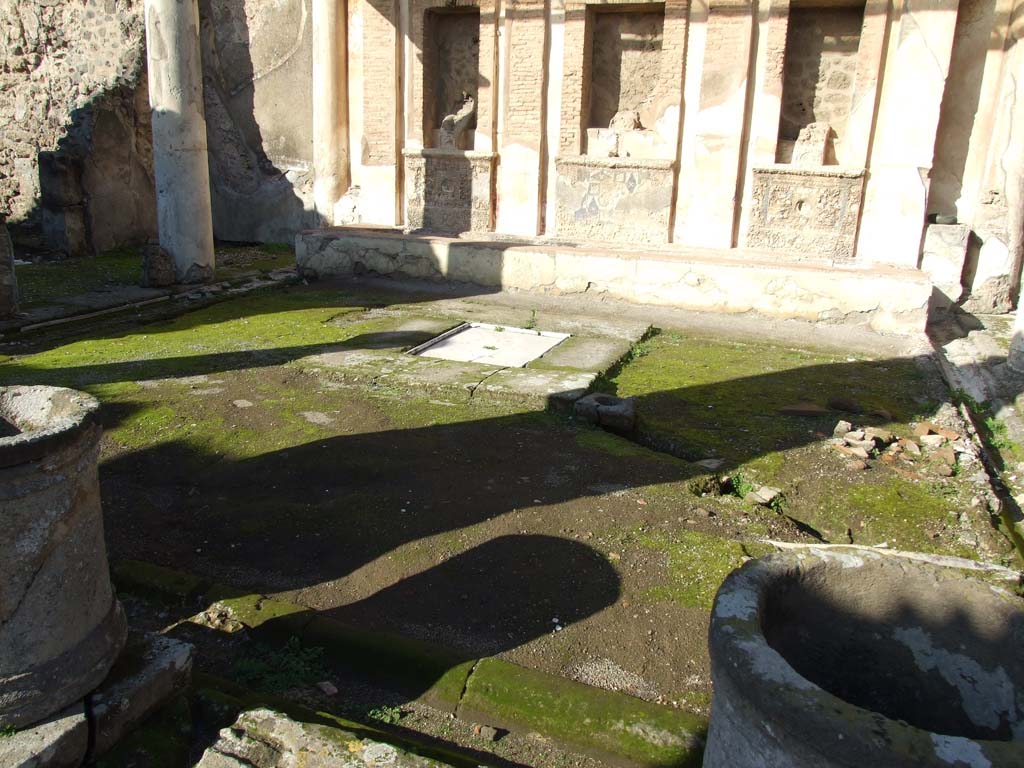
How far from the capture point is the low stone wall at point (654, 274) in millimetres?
7645

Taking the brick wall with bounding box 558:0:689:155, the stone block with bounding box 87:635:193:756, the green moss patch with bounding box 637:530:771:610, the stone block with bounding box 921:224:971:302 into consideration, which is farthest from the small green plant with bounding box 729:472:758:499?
the brick wall with bounding box 558:0:689:155

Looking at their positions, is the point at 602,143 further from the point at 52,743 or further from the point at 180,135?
the point at 52,743

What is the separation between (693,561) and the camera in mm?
3525

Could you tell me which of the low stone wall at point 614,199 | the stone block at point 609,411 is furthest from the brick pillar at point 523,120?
the stone block at point 609,411

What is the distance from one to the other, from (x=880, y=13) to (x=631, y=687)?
25.9 ft

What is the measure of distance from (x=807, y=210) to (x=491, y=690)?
292 inches

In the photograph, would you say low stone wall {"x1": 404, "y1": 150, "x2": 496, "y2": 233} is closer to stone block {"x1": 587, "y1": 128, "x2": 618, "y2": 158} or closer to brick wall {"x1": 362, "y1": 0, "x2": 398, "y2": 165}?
brick wall {"x1": 362, "y1": 0, "x2": 398, "y2": 165}

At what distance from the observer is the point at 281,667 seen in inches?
113

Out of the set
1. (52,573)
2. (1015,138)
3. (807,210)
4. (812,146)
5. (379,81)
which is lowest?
(52,573)

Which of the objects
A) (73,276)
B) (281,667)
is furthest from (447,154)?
(281,667)

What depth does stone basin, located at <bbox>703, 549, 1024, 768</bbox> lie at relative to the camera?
62.3 inches

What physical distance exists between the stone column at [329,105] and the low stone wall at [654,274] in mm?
1112

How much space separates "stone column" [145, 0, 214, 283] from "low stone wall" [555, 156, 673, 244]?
13.1ft

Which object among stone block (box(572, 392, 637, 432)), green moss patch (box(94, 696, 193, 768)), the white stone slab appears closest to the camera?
green moss patch (box(94, 696, 193, 768))
